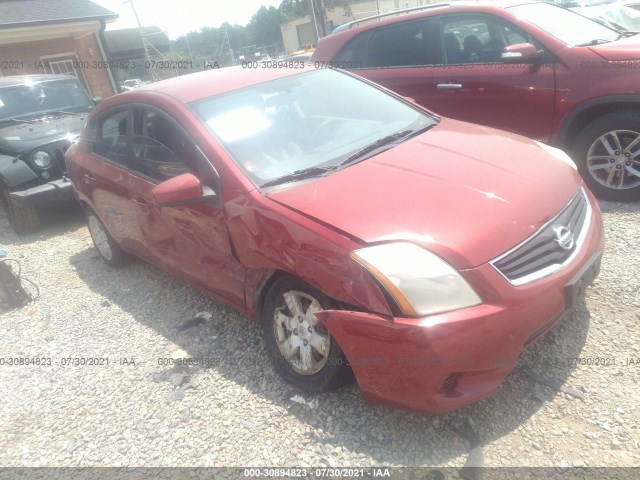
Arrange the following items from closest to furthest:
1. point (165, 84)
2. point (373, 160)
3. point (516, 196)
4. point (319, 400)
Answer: point (516, 196)
point (319, 400)
point (373, 160)
point (165, 84)

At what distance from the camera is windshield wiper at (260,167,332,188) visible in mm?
2580

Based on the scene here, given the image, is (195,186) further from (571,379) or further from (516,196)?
(571,379)

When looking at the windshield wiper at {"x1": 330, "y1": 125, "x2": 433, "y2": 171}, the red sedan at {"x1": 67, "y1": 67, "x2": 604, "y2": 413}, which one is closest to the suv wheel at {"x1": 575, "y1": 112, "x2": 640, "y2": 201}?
the red sedan at {"x1": 67, "y1": 67, "x2": 604, "y2": 413}

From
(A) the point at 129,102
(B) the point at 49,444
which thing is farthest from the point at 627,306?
(A) the point at 129,102

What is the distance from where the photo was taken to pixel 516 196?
7.52ft

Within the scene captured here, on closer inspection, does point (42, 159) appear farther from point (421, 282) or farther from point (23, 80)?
point (421, 282)

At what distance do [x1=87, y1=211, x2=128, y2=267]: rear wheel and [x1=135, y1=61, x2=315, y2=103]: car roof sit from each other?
149 centimetres

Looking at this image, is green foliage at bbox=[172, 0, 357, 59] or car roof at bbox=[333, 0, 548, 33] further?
green foliage at bbox=[172, 0, 357, 59]

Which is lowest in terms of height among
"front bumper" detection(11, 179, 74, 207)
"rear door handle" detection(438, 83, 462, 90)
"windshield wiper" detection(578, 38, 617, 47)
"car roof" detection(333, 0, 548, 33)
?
"front bumper" detection(11, 179, 74, 207)

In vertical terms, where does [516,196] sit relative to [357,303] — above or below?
above

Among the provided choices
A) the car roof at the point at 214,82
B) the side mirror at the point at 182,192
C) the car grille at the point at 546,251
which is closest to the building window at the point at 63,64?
the car roof at the point at 214,82

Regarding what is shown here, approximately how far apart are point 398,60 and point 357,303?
4.00 metres

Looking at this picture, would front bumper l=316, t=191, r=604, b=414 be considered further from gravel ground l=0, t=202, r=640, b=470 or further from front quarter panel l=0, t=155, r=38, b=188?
front quarter panel l=0, t=155, r=38, b=188

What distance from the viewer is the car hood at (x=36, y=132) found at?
19.4ft
